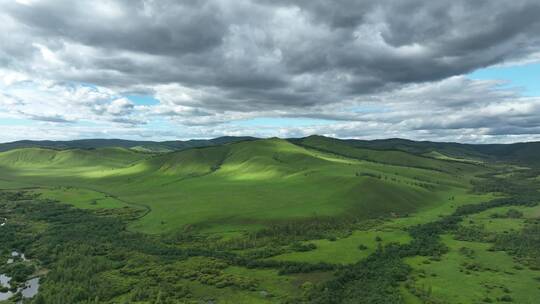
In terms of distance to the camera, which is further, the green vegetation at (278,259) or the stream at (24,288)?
the stream at (24,288)

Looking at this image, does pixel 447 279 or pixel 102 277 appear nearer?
pixel 447 279

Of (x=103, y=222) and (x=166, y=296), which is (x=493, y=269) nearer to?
(x=166, y=296)

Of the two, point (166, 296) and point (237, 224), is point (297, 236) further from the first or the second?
point (166, 296)

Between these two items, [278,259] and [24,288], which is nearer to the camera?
[24,288]

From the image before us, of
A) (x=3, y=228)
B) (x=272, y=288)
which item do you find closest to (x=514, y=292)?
(x=272, y=288)

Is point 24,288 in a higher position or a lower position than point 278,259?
lower

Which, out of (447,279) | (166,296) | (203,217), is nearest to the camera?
(166,296)

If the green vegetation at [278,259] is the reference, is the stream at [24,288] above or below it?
below

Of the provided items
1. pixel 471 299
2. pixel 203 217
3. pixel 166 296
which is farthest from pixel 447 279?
pixel 203 217

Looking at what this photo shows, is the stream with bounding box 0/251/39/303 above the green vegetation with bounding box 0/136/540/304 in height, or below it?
below

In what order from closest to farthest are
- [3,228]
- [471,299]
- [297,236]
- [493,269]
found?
1. [471,299]
2. [493,269]
3. [297,236]
4. [3,228]
